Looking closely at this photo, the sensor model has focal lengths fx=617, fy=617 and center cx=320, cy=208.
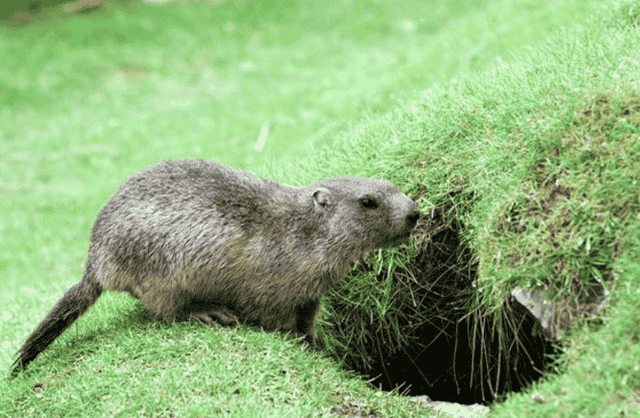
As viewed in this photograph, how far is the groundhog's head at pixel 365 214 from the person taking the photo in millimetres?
4281

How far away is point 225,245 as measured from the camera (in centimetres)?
427

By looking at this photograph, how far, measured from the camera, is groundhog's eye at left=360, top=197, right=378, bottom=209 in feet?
14.1

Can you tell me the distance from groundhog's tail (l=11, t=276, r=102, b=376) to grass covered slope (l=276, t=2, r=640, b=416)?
184 centimetres

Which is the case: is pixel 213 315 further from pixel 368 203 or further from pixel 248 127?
pixel 248 127

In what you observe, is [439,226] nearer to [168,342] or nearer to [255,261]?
[255,261]

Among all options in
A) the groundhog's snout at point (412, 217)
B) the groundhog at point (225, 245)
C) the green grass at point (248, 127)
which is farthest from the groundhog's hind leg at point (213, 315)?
the groundhog's snout at point (412, 217)

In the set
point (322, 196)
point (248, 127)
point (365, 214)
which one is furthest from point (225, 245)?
point (248, 127)

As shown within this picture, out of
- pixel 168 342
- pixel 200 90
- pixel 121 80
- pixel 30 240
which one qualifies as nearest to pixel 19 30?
pixel 121 80

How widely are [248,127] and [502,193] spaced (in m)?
6.93

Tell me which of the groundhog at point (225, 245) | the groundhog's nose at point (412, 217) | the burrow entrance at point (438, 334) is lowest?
the burrow entrance at point (438, 334)

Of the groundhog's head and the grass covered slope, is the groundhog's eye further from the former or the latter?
the grass covered slope

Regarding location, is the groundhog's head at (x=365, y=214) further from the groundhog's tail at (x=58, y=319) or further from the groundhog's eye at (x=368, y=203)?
the groundhog's tail at (x=58, y=319)

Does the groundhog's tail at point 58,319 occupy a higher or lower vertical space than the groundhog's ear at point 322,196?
lower

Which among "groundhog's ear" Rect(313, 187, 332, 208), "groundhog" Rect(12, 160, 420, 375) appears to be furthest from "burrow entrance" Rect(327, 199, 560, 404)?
"groundhog's ear" Rect(313, 187, 332, 208)
